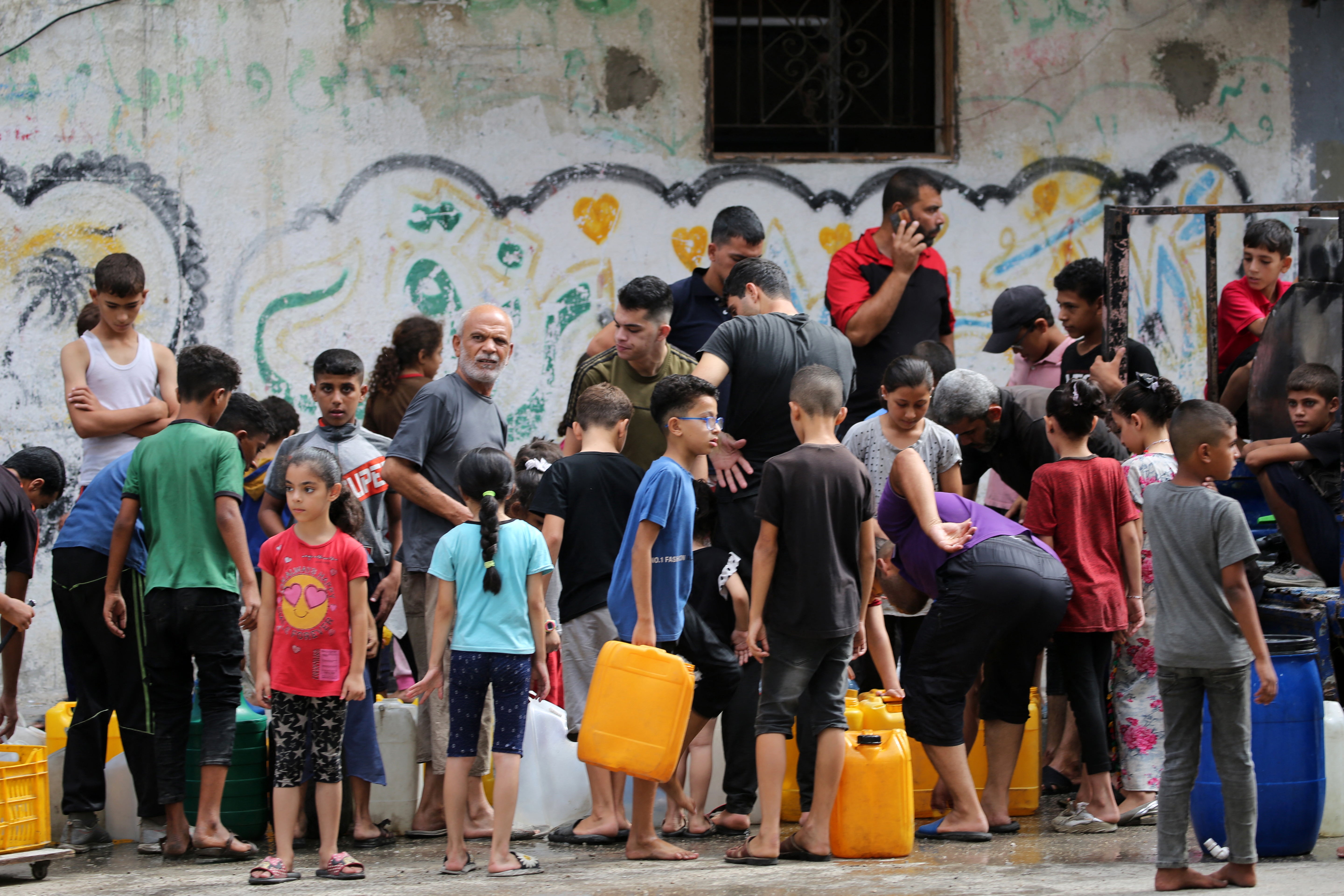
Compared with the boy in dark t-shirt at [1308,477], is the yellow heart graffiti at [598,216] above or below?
above

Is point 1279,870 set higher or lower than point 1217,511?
lower

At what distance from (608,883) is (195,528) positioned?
2.09 m

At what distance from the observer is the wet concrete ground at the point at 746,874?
4.62m

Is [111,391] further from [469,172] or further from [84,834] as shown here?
[469,172]

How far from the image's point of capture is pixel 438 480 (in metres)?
5.96

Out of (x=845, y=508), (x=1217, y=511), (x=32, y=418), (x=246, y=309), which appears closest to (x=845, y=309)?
(x=845, y=508)

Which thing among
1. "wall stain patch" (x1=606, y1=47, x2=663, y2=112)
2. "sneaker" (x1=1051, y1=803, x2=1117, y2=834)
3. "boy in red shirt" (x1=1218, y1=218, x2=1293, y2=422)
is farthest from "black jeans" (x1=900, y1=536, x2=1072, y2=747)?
"wall stain patch" (x1=606, y1=47, x2=663, y2=112)

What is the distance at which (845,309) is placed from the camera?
6770 mm

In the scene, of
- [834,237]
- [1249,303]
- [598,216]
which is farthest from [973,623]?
[598,216]

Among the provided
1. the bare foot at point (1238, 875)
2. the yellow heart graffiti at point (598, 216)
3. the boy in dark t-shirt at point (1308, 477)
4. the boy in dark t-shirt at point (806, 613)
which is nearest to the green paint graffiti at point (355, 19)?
the yellow heart graffiti at point (598, 216)

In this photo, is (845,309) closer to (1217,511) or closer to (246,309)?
(1217,511)

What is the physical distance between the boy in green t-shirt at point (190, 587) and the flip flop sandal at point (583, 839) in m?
1.14

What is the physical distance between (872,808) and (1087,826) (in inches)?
38.2

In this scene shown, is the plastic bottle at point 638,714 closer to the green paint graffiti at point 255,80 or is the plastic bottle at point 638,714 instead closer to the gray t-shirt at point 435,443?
the gray t-shirt at point 435,443
